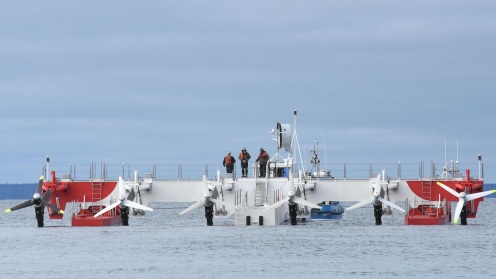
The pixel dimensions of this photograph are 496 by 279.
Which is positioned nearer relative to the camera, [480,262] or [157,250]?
[480,262]

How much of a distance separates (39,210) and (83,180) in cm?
431

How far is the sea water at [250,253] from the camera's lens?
65.0m

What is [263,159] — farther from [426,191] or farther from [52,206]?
[52,206]

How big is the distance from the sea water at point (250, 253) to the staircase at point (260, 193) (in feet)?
7.53

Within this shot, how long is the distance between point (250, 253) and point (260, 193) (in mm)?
24530

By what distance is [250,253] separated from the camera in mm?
75750

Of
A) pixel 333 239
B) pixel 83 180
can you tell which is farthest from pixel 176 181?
pixel 333 239

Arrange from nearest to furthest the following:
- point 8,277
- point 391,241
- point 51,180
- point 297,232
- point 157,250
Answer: point 8,277 → point 157,250 → point 391,241 → point 297,232 → point 51,180

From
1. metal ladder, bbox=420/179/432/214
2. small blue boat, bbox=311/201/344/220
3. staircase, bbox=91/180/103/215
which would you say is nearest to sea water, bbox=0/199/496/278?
metal ladder, bbox=420/179/432/214

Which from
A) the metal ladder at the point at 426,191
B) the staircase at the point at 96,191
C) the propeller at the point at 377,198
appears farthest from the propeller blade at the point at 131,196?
the metal ladder at the point at 426,191

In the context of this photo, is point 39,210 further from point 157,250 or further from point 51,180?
point 157,250

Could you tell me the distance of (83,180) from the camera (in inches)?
3981

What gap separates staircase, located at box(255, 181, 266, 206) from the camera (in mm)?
99938

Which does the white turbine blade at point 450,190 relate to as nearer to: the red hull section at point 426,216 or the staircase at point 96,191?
the red hull section at point 426,216
